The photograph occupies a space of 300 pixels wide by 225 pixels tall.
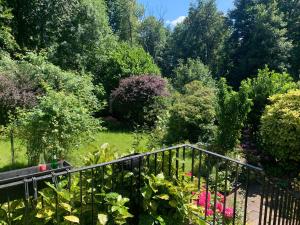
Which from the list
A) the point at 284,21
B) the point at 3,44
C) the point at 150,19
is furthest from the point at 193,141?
the point at 150,19

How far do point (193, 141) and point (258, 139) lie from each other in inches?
57.4

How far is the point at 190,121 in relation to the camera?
7.37 meters

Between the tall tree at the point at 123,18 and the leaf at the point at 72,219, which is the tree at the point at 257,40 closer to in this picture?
the tall tree at the point at 123,18

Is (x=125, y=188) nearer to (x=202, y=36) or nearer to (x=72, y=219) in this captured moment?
(x=72, y=219)

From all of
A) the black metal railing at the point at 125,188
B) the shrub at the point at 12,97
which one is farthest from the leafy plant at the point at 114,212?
the shrub at the point at 12,97

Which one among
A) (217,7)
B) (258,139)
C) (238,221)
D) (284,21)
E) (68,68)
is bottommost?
(238,221)

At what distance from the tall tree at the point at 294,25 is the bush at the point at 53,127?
16956 millimetres

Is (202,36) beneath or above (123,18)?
beneath

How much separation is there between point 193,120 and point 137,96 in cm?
288

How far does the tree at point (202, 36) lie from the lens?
80.1 ft

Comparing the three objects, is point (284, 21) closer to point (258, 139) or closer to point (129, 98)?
point (129, 98)

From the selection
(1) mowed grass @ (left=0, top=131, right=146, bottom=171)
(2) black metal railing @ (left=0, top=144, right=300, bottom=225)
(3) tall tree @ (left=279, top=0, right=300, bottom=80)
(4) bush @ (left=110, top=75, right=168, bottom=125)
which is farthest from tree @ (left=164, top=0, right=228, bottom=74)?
(2) black metal railing @ (left=0, top=144, right=300, bottom=225)

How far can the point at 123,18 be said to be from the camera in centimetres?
2395

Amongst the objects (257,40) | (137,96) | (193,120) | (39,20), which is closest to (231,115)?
(193,120)
